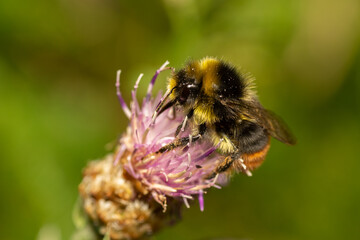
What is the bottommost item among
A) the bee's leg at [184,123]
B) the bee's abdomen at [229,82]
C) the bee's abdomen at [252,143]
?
the bee's abdomen at [252,143]

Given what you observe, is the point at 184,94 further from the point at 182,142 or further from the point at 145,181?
the point at 145,181

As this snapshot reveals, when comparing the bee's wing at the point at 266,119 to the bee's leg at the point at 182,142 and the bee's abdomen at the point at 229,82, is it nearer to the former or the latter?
the bee's abdomen at the point at 229,82

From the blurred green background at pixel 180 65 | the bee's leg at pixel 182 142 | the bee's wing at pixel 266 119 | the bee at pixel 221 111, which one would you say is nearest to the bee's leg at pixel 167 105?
the bee at pixel 221 111

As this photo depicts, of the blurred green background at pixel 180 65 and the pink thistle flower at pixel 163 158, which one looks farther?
the blurred green background at pixel 180 65

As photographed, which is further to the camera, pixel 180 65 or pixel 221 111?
pixel 180 65

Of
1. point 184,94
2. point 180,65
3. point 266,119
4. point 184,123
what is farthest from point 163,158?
point 180,65

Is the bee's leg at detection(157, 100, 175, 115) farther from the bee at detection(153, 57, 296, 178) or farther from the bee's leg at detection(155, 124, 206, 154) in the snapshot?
the bee's leg at detection(155, 124, 206, 154)

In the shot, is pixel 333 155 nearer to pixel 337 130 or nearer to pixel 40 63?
pixel 337 130
